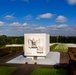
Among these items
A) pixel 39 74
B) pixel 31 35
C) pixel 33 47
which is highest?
pixel 31 35

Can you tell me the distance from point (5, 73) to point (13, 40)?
4934cm

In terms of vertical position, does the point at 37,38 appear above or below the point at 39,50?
above

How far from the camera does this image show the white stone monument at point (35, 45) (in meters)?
29.8

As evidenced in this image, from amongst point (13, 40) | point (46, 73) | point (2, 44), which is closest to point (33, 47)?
point (46, 73)

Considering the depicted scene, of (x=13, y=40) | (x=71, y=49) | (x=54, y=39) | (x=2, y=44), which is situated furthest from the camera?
(x=54, y=39)

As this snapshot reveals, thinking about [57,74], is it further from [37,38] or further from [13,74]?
[37,38]

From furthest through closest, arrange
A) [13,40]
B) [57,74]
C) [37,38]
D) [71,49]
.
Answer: [13,40], [71,49], [37,38], [57,74]

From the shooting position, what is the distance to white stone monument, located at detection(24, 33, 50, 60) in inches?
1172

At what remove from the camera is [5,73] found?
64.3 ft

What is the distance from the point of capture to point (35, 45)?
97.8 feet

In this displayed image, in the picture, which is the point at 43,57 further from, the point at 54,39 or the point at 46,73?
the point at 54,39

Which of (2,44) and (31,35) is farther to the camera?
(2,44)

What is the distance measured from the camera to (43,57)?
100 feet

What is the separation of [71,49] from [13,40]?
31.3 metres
